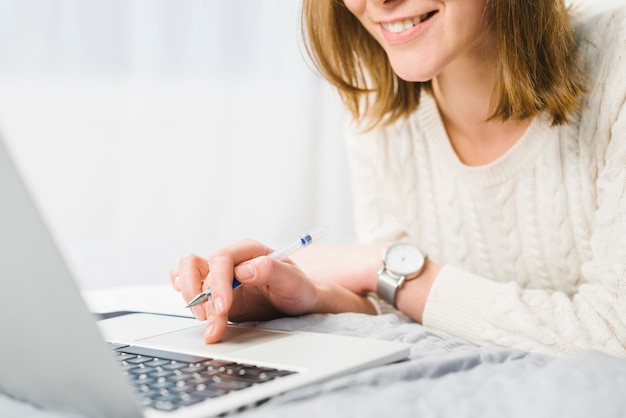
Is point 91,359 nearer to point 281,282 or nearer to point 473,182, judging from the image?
point 281,282

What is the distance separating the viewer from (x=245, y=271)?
0.87 m

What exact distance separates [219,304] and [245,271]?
7 centimetres

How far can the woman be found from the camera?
99 centimetres

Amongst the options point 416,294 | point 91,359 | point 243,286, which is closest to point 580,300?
point 416,294

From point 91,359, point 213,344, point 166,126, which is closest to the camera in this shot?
point 91,359

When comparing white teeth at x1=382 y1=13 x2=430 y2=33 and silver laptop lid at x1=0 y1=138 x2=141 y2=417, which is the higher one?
white teeth at x1=382 y1=13 x2=430 y2=33

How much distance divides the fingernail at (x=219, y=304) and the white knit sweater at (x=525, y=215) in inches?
14.4

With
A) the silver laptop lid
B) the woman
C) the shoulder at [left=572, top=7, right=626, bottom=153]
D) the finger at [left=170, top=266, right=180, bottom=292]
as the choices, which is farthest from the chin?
the silver laptop lid

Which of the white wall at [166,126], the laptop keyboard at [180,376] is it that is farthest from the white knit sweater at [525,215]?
the white wall at [166,126]

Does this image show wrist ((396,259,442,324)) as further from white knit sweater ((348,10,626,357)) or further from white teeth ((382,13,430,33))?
white teeth ((382,13,430,33))

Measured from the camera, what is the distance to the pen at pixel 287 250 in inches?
33.5

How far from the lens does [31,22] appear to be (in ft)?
7.46

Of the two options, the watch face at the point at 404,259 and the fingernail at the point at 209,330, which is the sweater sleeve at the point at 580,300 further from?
the fingernail at the point at 209,330

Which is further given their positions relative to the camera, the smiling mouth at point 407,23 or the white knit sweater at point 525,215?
the smiling mouth at point 407,23
